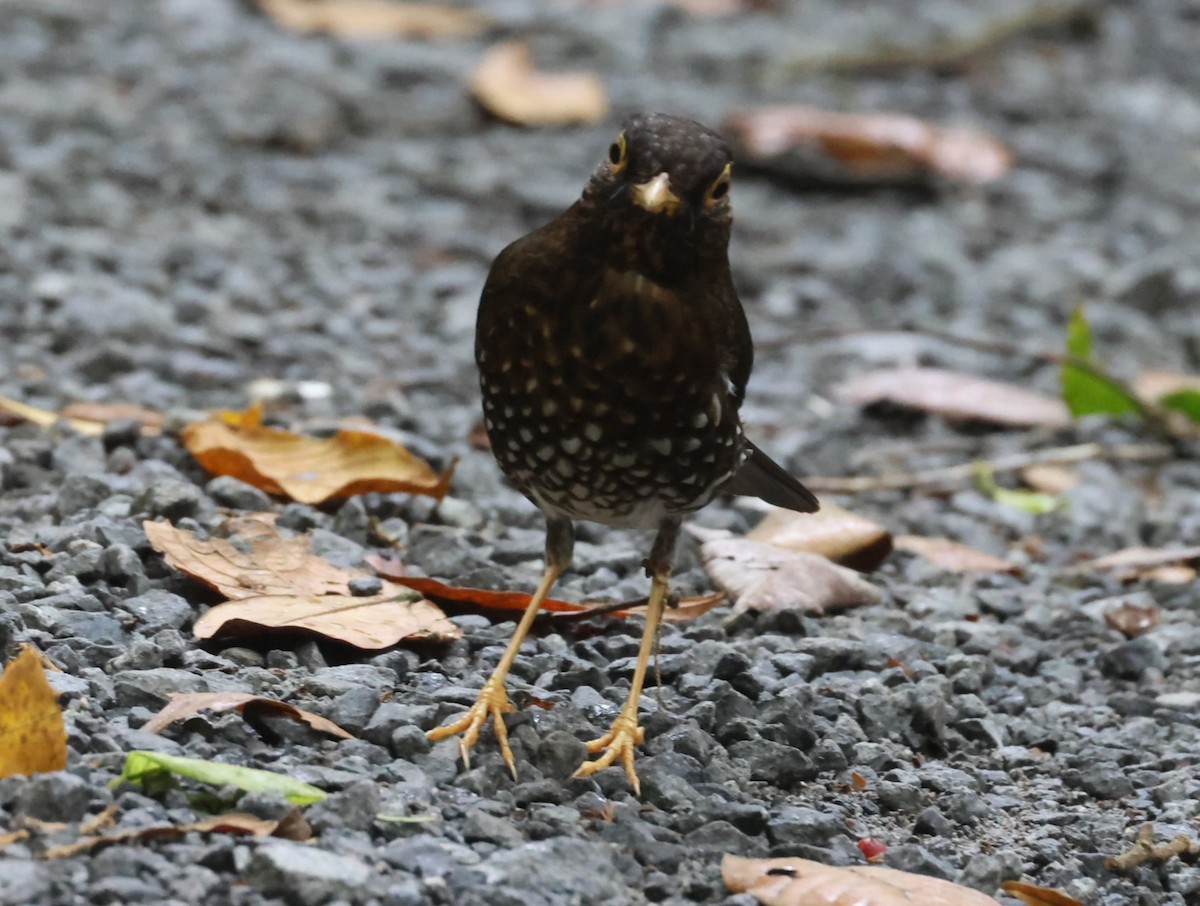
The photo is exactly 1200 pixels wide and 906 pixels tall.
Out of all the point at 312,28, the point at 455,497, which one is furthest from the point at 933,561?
the point at 312,28

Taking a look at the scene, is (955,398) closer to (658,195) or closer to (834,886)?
(658,195)

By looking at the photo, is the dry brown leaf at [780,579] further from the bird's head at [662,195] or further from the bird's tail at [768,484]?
the bird's head at [662,195]

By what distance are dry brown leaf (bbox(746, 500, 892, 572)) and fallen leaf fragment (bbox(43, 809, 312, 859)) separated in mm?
2344

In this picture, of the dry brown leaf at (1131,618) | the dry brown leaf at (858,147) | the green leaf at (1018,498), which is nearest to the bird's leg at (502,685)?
the dry brown leaf at (1131,618)

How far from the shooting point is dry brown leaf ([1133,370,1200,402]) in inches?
274

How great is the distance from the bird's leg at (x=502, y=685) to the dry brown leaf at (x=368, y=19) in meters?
6.03

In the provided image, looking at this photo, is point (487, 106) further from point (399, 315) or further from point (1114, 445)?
point (1114, 445)

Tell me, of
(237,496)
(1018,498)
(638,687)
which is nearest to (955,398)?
(1018,498)

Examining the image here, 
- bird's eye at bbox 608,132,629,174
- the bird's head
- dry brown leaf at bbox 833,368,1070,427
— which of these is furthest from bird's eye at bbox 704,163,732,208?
dry brown leaf at bbox 833,368,1070,427

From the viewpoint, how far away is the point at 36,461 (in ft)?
15.6

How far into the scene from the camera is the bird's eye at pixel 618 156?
3.57 meters

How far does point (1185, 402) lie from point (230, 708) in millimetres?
4289

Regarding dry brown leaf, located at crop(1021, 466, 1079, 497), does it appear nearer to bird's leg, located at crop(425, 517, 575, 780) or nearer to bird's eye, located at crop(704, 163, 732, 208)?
bird's leg, located at crop(425, 517, 575, 780)

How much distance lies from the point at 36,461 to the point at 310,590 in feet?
3.90
